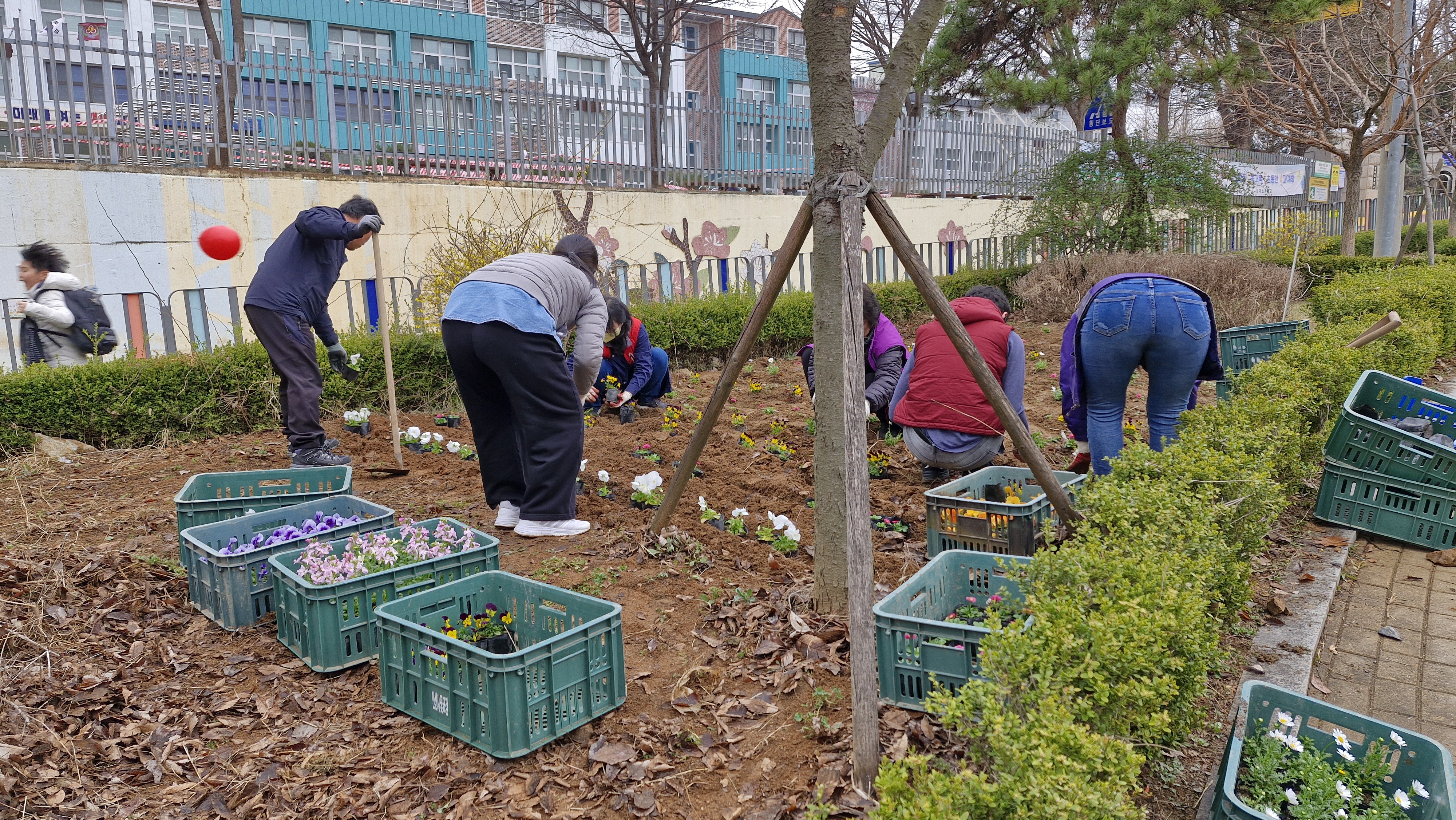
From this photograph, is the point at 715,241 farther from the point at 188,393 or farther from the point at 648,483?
the point at 648,483

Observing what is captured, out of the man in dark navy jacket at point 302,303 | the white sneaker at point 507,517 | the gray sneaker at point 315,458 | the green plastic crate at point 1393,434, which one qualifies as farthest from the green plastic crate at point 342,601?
the green plastic crate at point 1393,434

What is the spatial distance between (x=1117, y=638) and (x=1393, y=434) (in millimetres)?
3390

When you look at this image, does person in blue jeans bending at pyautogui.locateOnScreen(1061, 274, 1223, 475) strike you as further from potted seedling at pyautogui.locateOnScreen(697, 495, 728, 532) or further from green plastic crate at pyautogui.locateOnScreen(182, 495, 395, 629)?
green plastic crate at pyautogui.locateOnScreen(182, 495, 395, 629)

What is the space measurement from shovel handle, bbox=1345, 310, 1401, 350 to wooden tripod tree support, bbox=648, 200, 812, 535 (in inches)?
165

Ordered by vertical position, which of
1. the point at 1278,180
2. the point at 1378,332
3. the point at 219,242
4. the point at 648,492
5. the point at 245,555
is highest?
the point at 1278,180

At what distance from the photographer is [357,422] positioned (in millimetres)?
6535

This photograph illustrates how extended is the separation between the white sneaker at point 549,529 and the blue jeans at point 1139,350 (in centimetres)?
256

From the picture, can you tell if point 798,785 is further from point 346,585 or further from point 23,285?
point 23,285

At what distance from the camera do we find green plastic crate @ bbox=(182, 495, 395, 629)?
3.52m

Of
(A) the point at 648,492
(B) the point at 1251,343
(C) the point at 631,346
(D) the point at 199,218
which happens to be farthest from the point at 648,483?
(D) the point at 199,218

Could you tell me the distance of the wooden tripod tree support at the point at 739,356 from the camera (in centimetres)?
341

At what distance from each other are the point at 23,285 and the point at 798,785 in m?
9.43

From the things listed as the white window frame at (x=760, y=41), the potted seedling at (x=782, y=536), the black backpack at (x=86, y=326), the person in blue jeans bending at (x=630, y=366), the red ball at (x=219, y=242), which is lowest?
the potted seedling at (x=782, y=536)

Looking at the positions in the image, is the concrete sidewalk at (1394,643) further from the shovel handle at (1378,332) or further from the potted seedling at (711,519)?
the potted seedling at (711,519)
